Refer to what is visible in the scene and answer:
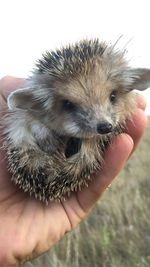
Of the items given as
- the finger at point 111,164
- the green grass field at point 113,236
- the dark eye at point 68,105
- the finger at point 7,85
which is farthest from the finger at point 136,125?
the green grass field at point 113,236

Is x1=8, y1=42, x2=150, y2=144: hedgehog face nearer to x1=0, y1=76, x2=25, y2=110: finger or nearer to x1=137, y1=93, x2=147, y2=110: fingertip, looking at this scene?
x1=137, y1=93, x2=147, y2=110: fingertip

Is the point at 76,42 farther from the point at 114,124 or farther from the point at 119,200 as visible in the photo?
the point at 119,200

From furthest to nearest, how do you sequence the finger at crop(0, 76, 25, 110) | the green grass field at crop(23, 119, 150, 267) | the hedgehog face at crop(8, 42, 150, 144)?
1. the green grass field at crop(23, 119, 150, 267)
2. the finger at crop(0, 76, 25, 110)
3. the hedgehog face at crop(8, 42, 150, 144)

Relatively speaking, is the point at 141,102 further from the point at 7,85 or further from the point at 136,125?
the point at 7,85

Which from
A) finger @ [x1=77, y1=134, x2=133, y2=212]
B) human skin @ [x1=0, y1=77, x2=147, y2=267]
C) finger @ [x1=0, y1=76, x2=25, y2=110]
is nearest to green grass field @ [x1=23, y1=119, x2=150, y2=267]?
human skin @ [x1=0, y1=77, x2=147, y2=267]

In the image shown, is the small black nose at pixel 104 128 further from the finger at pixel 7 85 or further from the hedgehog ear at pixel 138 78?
the finger at pixel 7 85

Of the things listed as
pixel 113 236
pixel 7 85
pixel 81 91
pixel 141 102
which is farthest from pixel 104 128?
pixel 113 236
